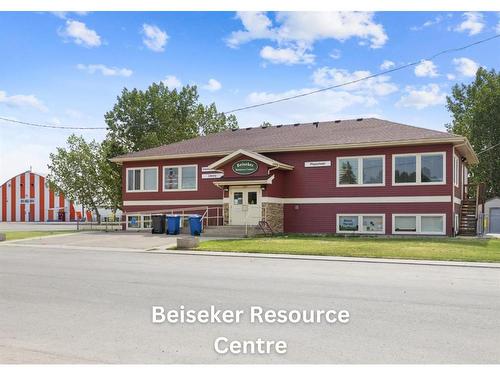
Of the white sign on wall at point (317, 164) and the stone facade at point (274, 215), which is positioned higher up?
the white sign on wall at point (317, 164)

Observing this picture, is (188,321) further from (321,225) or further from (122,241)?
(321,225)

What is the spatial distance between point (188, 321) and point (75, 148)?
45.2 metres

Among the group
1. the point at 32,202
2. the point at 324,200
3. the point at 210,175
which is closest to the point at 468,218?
the point at 324,200

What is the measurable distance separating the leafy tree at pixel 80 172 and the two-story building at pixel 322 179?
16738mm

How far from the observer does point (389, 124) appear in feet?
100

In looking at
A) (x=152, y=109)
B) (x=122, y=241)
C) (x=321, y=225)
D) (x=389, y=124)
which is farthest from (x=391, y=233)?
(x=152, y=109)

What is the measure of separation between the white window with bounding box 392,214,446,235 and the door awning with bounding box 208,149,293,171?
21.1ft

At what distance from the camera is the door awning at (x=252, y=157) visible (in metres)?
28.3

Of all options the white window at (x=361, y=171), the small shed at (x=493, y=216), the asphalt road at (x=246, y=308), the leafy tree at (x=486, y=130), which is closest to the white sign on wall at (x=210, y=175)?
the white window at (x=361, y=171)

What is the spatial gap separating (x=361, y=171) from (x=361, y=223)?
9.02 feet

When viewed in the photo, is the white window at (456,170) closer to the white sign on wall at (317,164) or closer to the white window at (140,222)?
the white sign on wall at (317,164)

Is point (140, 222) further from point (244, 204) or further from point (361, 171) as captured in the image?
point (361, 171)

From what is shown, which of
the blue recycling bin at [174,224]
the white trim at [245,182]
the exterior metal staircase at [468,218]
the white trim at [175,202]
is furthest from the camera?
the white trim at [175,202]

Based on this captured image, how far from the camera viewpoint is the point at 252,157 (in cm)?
2873
